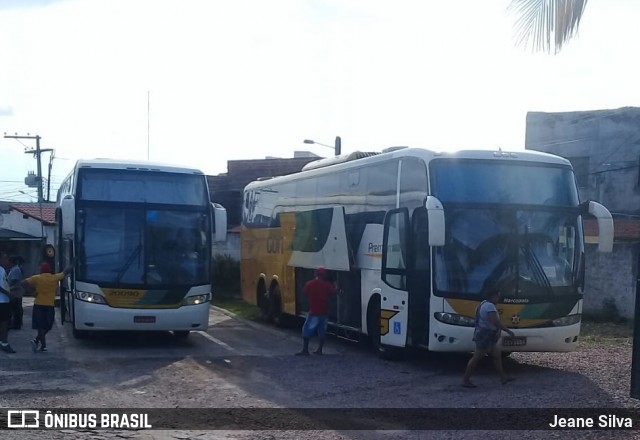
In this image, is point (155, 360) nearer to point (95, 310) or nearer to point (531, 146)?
point (95, 310)

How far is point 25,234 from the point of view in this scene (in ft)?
153

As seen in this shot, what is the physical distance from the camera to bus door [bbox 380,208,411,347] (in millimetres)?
14781

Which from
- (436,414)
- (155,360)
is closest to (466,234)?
(436,414)

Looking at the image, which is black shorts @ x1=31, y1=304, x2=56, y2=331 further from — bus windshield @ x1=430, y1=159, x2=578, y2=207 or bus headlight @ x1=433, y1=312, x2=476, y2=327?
bus windshield @ x1=430, y1=159, x2=578, y2=207

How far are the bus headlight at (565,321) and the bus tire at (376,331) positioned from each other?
9.59ft

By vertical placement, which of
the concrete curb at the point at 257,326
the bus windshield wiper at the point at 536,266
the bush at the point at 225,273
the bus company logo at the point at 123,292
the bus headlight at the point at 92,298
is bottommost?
the bush at the point at 225,273

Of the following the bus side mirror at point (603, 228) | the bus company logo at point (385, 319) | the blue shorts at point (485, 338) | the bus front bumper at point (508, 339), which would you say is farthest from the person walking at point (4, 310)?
the bus side mirror at point (603, 228)

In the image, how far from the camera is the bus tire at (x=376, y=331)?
51.4 ft

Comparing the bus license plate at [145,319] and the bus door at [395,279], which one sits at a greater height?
the bus door at [395,279]

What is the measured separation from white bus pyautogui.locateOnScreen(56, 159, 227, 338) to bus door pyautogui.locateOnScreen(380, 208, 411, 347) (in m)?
4.20

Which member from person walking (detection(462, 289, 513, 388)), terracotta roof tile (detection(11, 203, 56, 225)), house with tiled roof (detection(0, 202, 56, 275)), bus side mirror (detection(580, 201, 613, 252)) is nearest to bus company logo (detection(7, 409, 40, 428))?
person walking (detection(462, 289, 513, 388))

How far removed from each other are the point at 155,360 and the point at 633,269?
47.8 ft

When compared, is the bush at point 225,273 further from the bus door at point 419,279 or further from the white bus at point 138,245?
the bus door at point 419,279

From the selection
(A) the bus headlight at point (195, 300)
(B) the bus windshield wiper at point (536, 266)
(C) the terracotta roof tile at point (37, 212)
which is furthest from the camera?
(C) the terracotta roof tile at point (37, 212)
